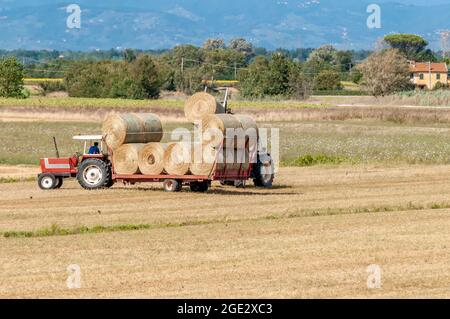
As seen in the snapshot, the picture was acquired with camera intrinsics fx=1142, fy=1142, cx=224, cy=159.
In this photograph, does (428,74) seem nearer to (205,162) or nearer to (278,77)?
(278,77)

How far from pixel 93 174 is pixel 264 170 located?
4.64 metres

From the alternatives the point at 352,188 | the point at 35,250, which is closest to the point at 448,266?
the point at 35,250

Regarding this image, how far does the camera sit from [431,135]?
56.2 meters

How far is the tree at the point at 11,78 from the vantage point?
98.4m

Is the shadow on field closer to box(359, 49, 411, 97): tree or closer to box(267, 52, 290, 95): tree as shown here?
box(267, 52, 290, 95): tree

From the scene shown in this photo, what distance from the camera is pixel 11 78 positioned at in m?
99.0

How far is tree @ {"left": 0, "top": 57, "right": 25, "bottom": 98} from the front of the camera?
9838cm

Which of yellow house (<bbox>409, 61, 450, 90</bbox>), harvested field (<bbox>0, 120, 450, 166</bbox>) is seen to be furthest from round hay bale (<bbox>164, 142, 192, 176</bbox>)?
yellow house (<bbox>409, 61, 450, 90</bbox>)

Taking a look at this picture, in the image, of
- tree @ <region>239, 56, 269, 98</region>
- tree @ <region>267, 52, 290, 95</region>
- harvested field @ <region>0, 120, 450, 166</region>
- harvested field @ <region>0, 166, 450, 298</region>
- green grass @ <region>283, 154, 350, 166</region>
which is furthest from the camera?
tree @ <region>267, 52, 290, 95</region>

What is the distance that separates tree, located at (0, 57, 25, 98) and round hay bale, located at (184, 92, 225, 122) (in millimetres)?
70132

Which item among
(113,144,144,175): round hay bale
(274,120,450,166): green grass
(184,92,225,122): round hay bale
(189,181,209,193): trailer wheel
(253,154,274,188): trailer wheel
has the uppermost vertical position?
(184,92,225,122): round hay bale

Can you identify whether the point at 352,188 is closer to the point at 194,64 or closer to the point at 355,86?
the point at 355,86

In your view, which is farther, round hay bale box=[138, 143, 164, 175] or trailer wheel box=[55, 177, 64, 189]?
trailer wheel box=[55, 177, 64, 189]

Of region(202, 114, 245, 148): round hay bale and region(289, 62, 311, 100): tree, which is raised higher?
region(202, 114, 245, 148): round hay bale
